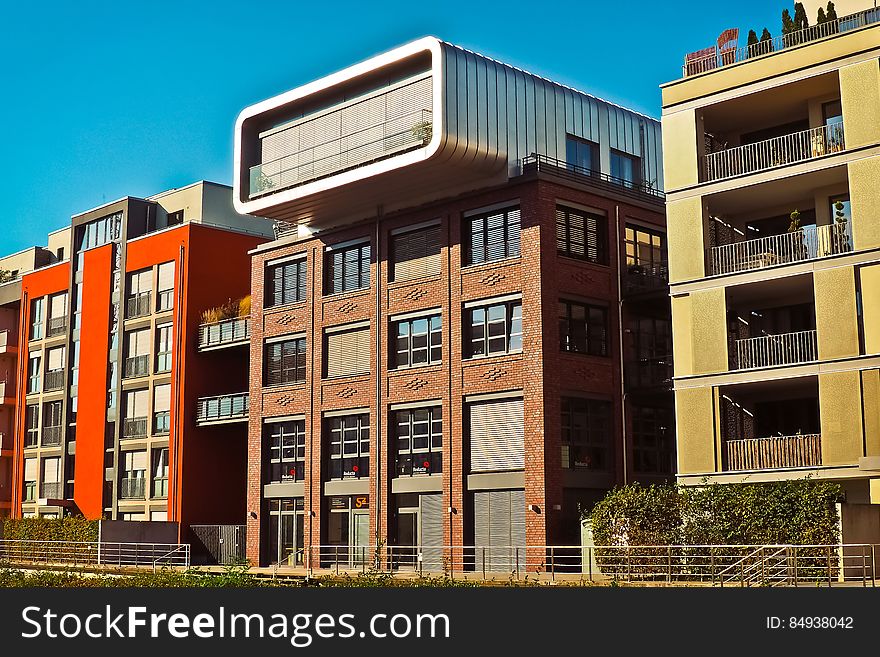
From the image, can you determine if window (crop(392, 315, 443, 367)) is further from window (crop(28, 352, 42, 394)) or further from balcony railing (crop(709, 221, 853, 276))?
window (crop(28, 352, 42, 394))

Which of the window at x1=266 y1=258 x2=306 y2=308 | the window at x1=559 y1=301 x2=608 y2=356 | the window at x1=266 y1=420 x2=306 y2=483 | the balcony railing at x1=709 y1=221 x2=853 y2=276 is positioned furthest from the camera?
the window at x1=266 y1=258 x2=306 y2=308

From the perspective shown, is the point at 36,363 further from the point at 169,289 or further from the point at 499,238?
the point at 499,238

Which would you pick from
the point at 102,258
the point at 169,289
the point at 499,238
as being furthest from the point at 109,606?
the point at 102,258

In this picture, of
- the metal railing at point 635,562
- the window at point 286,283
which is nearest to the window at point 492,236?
the window at point 286,283

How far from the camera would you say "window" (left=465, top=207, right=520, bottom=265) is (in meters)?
40.8

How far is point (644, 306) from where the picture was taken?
1681 inches

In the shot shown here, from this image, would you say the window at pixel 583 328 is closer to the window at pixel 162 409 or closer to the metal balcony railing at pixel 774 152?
the metal balcony railing at pixel 774 152

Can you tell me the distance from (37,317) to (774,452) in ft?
147

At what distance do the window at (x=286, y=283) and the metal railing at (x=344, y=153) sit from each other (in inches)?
147

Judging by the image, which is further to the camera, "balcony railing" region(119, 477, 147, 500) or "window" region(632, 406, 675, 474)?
"balcony railing" region(119, 477, 147, 500)

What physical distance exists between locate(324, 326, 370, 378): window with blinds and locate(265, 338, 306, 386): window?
58.5 inches

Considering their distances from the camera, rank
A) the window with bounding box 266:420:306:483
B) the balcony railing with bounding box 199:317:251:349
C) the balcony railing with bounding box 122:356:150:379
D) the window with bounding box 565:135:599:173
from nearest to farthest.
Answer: the window with bounding box 565:135:599:173
the window with bounding box 266:420:306:483
the balcony railing with bounding box 199:317:251:349
the balcony railing with bounding box 122:356:150:379

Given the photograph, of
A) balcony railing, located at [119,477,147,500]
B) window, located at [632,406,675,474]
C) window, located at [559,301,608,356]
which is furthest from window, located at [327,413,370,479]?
balcony railing, located at [119,477,147,500]

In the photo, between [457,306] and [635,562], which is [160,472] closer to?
[457,306]
